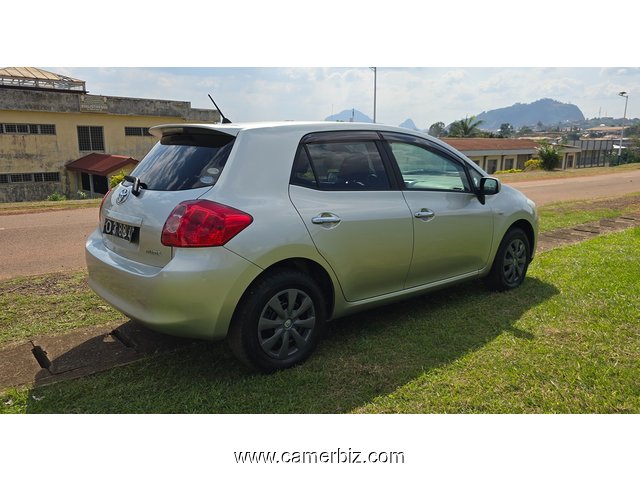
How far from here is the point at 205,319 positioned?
10.2 ft

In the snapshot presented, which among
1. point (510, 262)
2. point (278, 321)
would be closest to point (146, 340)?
point (278, 321)

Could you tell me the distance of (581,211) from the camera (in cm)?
1104

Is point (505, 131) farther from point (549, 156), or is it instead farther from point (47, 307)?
point (47, 307)

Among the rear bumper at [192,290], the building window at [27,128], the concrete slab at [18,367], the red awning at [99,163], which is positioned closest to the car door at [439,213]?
the rear bumper at [192,290]

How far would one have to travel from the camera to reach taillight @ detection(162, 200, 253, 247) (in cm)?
307

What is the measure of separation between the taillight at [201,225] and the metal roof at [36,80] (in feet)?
117

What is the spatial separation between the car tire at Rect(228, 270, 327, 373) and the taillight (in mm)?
402

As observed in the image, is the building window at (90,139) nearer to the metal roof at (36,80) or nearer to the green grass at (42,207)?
the metal roof at (36,80)

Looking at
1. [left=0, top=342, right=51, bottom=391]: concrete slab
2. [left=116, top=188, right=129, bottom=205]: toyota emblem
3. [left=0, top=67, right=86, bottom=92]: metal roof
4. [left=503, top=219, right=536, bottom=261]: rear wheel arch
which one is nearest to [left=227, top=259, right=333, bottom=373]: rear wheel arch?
[left=116, top=188, right=129, bottom=205]: toyota emblem

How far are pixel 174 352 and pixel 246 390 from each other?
0.85 metres

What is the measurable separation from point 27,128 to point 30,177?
2.87m

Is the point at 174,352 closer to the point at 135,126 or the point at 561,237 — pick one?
the point at 561,237

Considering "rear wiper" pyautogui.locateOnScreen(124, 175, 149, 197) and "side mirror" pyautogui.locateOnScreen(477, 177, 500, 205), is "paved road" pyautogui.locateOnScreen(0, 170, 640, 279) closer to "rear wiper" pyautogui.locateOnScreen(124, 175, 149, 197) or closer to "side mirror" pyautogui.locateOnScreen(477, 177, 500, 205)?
"rear wiper" pyautogui.locateOnScreen(124, 175, 149, 197)

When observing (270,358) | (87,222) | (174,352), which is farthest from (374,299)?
(87,222)
